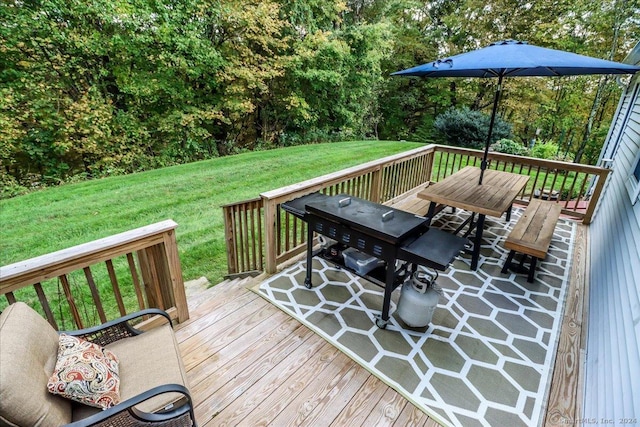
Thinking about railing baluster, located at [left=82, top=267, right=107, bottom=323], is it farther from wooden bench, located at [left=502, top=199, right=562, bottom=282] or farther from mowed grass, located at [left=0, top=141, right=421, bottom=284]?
wooden bench, located at [left=502, top=199, right=562, bottom=282]

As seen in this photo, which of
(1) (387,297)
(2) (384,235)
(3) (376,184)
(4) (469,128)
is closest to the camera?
(2) (384,235)

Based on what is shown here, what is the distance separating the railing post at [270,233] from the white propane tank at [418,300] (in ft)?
4.74

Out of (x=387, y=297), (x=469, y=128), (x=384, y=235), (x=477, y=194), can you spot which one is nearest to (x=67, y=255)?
(x=384, y=235)

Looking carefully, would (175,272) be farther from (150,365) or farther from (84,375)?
(84,375)

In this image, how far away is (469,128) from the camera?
1061cm

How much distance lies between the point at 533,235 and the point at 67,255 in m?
4.23

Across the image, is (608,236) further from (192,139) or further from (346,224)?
(192,139)

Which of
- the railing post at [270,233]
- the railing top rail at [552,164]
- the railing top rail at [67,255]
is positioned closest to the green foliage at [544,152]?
the railing top rail at [552,164]

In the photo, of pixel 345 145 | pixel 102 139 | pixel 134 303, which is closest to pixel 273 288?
pixel 134 303

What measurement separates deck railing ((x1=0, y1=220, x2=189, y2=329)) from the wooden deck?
1.39ft

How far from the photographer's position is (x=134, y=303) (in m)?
3.62

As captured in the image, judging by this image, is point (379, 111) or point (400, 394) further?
point (379, 111)

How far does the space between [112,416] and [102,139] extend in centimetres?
846

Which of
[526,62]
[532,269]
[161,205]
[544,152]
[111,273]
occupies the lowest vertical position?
[161,205]
